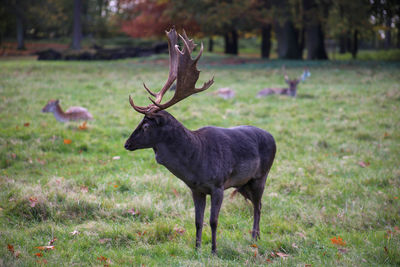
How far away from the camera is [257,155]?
4.24m

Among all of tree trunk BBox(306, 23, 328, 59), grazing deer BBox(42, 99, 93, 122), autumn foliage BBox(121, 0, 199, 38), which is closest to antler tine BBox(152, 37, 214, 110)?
grazing deer BBox(42, 99, 93, 122)

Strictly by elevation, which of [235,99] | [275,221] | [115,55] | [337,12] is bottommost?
[275,221]

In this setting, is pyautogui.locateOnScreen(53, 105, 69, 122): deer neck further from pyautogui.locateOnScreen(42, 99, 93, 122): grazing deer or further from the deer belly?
the deer belly

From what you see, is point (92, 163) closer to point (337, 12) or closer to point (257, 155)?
point (257, 155)

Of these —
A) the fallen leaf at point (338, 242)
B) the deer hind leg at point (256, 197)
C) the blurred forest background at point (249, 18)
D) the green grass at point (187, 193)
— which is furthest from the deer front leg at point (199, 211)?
A: the blurred forest background at point (249, 18)

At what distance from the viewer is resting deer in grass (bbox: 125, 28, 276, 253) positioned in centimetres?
368

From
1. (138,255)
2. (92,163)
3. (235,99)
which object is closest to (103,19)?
(235,99)

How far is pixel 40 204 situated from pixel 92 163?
2253 mm

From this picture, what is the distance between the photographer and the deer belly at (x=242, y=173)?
159 inches

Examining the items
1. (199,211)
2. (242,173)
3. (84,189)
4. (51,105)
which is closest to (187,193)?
(84,189)

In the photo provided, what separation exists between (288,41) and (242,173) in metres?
27.8

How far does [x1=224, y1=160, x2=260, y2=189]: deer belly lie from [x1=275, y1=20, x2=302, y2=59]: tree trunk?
88.2 ft

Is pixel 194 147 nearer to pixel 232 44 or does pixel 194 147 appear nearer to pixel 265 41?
pixel 265 41

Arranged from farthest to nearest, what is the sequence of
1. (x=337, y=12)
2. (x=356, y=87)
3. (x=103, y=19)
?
(x=103, y=19) < (x=337, y=12) < (x=356, y=87)
